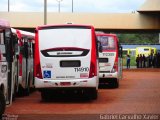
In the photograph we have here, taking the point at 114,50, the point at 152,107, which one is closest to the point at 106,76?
the point at 114,50

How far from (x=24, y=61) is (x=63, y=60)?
3.18 m

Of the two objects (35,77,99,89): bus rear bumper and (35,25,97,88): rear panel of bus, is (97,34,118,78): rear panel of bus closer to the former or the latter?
(35,25,97,88): rear panel of bus

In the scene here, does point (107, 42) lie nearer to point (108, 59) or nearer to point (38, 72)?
point (108, 59)

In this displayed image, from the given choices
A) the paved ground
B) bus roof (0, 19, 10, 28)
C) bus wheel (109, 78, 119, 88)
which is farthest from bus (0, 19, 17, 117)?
bus wheel (109, 78, 119, 88)

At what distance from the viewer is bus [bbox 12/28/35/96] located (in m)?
21.6

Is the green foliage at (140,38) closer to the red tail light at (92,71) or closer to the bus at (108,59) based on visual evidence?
the bus at (108,59)

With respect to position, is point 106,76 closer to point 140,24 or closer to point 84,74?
point 84,74

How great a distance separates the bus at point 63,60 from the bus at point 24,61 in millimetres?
1500

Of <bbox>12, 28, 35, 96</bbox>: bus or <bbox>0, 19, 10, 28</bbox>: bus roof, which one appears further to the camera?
<bbox>12, 28, 35, 96</bbox>: bus

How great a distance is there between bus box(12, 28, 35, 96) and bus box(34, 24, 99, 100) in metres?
1.50

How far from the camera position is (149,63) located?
6581cm

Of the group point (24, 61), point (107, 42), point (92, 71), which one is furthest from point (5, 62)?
point (107, 42)

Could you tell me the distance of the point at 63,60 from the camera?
1964 cm

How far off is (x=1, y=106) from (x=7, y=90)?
4.31 ft
